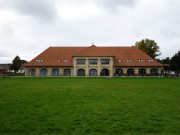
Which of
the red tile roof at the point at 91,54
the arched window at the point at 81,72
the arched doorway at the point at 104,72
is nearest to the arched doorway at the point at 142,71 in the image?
the red tile roof at the point at 91,54

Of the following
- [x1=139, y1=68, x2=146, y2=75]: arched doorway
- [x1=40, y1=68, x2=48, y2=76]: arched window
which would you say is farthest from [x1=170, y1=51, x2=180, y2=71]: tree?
[x1=40, y1=68, x2=48, y2=76]: arched window

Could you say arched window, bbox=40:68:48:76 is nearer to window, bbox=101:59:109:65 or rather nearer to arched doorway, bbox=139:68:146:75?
window, bbox=101:59:109:65

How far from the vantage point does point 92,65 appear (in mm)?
45156

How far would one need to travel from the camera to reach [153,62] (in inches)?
1816

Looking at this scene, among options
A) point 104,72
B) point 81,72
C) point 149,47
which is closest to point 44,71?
point 81,72

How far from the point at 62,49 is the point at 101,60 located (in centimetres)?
1543

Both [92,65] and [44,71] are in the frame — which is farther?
[44,71]

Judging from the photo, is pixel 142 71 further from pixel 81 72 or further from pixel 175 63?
pixel 81 72

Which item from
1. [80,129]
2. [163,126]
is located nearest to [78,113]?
[80,129]

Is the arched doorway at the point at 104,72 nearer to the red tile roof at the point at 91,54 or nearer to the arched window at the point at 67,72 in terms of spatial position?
the red tile roof at the point at 91,54

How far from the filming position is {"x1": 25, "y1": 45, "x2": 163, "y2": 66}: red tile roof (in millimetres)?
45688

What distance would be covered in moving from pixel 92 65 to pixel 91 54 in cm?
341

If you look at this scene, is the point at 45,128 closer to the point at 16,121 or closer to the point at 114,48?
the point at 16,121

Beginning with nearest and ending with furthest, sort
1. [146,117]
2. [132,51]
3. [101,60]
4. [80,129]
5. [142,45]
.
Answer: [80,129], [146,117], [101,60], [132,51], [142,45]
